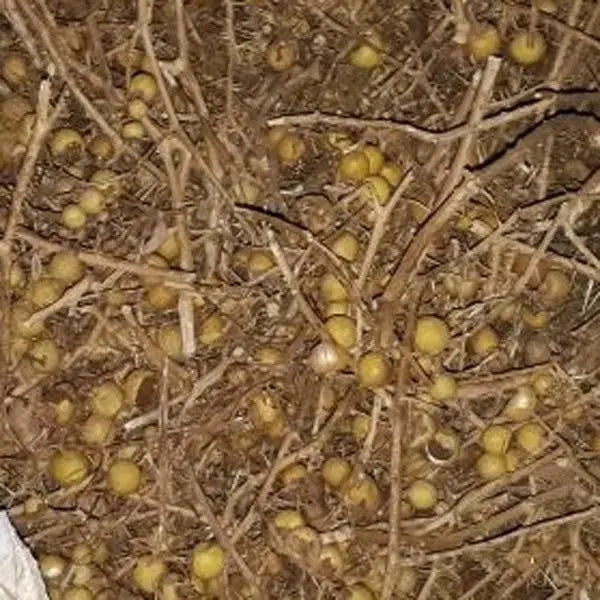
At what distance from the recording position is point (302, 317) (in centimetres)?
151

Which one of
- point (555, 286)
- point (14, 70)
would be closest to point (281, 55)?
point (14, 70)

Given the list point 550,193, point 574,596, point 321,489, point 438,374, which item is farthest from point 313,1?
point 574,596

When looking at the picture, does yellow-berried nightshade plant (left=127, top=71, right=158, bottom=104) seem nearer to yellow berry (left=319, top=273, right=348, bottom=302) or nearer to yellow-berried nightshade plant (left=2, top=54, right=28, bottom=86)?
yellow-berried nightshade plant (left=2, top=54, right=28, bottom=86)

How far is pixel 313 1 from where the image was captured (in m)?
1.64

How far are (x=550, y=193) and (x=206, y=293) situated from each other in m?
0.42

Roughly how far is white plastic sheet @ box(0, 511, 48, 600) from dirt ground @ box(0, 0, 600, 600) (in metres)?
0.07

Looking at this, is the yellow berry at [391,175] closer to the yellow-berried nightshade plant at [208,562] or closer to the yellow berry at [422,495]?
the yellow berry at [422,495]

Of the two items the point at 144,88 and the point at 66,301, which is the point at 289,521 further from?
the point at 144,88

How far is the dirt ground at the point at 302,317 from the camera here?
147 cm

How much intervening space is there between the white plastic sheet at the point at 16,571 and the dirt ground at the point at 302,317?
0.07 m

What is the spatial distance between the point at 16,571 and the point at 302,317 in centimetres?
41

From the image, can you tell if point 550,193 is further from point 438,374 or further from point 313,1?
point 313,1

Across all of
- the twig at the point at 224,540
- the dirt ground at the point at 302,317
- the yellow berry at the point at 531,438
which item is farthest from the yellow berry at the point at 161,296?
the yellow berry at the point at 531,438

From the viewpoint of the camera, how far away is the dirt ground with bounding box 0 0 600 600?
1.47 meters
